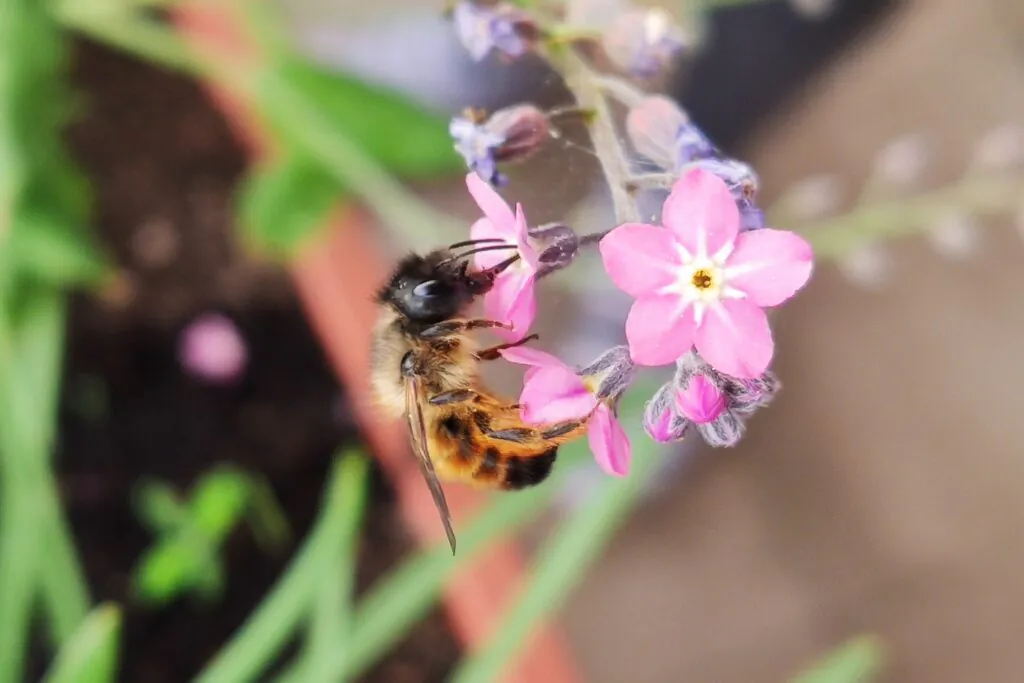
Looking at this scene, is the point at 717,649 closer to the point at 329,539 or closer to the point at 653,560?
the point at 653,560

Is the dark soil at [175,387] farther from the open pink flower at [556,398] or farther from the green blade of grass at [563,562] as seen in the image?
the open pink flower at [556,398]

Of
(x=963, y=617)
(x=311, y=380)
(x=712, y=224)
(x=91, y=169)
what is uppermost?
(x=712, y=224)

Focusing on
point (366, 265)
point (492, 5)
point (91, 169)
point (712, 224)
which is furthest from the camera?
point (91, 169)

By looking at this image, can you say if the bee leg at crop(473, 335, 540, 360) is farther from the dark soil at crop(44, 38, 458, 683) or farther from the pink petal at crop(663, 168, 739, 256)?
the dark soil at crop(44, 38, 458, 683)

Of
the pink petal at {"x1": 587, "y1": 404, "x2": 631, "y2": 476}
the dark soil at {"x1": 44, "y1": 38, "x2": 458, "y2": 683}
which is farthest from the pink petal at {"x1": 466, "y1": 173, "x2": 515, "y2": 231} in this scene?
the dark soil at {"x1": 44, "y1": 38, "x2": 458, "y2": 683}

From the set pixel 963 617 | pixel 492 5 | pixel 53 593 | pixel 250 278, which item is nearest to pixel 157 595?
pixel 53 593
